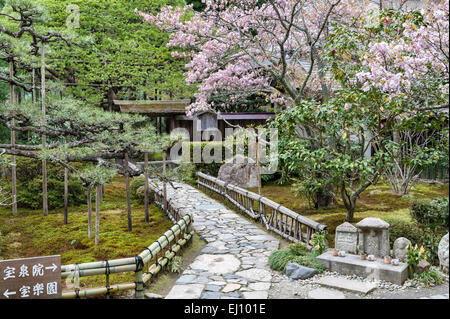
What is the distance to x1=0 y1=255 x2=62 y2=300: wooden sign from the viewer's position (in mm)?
5051

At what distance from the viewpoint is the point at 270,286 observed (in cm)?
648

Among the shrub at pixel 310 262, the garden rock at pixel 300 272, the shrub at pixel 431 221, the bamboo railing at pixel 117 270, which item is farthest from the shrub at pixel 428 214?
the bamboo railing at pixel 117 270

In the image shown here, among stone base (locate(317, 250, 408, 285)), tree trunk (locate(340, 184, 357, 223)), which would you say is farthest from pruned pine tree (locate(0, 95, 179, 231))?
stone base (locate(317, 250, 408, 285))

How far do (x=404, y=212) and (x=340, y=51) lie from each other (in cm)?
538

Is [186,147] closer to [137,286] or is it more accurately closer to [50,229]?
[50,229]

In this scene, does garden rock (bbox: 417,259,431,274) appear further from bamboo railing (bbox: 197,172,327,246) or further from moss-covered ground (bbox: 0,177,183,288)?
moss-covered ground (bbox: 0,177,183,288)

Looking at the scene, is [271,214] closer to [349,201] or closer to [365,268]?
[349,201]

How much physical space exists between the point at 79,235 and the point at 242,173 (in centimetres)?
750

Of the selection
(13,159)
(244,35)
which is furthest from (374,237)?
(13,159)

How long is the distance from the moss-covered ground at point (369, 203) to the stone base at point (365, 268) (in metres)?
1.49

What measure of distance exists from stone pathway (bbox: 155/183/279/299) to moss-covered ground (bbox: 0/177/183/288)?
1183 mm

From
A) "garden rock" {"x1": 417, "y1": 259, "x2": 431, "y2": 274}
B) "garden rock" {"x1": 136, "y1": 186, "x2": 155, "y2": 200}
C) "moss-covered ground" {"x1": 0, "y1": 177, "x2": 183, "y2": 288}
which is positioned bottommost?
"moss-covered ground" {"x1": 0, "y1": 177, "x2": 183, "y2": 288}

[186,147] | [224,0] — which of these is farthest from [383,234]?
[186,147]

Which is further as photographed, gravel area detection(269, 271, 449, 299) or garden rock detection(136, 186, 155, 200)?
garden rock detection(136, 186, 155, 200)
